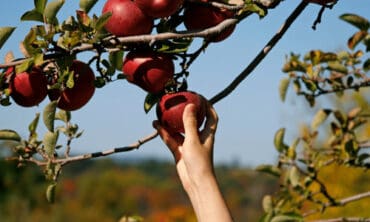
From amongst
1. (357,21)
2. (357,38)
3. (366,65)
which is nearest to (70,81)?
(357,21)

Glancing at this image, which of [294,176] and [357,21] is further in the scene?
[294,176]

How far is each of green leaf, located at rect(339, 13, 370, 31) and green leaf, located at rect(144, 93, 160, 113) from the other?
1.76 feet

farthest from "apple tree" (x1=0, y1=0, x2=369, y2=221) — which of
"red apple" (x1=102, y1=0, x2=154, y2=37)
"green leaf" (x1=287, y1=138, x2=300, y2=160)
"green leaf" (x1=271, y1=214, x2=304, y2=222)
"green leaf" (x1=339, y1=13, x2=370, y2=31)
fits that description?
"green leaf" (x1=287, y1=138, x2=300, y2=160)

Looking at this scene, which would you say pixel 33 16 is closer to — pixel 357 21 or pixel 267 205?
pixel 357 21

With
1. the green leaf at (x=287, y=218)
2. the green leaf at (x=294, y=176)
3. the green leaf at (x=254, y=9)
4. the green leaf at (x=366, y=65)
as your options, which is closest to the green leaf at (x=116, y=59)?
the green leaf at (x=254, y=9)

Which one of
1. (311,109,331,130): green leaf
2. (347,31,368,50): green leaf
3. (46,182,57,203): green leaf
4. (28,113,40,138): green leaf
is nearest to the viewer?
(46,182,57,203): green leaf

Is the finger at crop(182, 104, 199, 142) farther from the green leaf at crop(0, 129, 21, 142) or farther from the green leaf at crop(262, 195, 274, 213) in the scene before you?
the green leaf at crop(262, 195, 274, 213)

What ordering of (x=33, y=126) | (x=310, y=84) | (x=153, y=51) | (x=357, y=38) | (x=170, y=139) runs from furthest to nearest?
(x=310, y=84), (x=357, y=38), (x=33, y=126), (x=170, y=139), (x=153, y=51)

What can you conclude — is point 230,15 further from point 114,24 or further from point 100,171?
point 100,171

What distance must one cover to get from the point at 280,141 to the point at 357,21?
1.99 feet

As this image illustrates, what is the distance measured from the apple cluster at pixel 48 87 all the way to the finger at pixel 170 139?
0.44 feet

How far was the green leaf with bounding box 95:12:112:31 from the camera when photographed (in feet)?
2.98

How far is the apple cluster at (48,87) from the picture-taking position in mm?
993

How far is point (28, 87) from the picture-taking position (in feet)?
3.24
